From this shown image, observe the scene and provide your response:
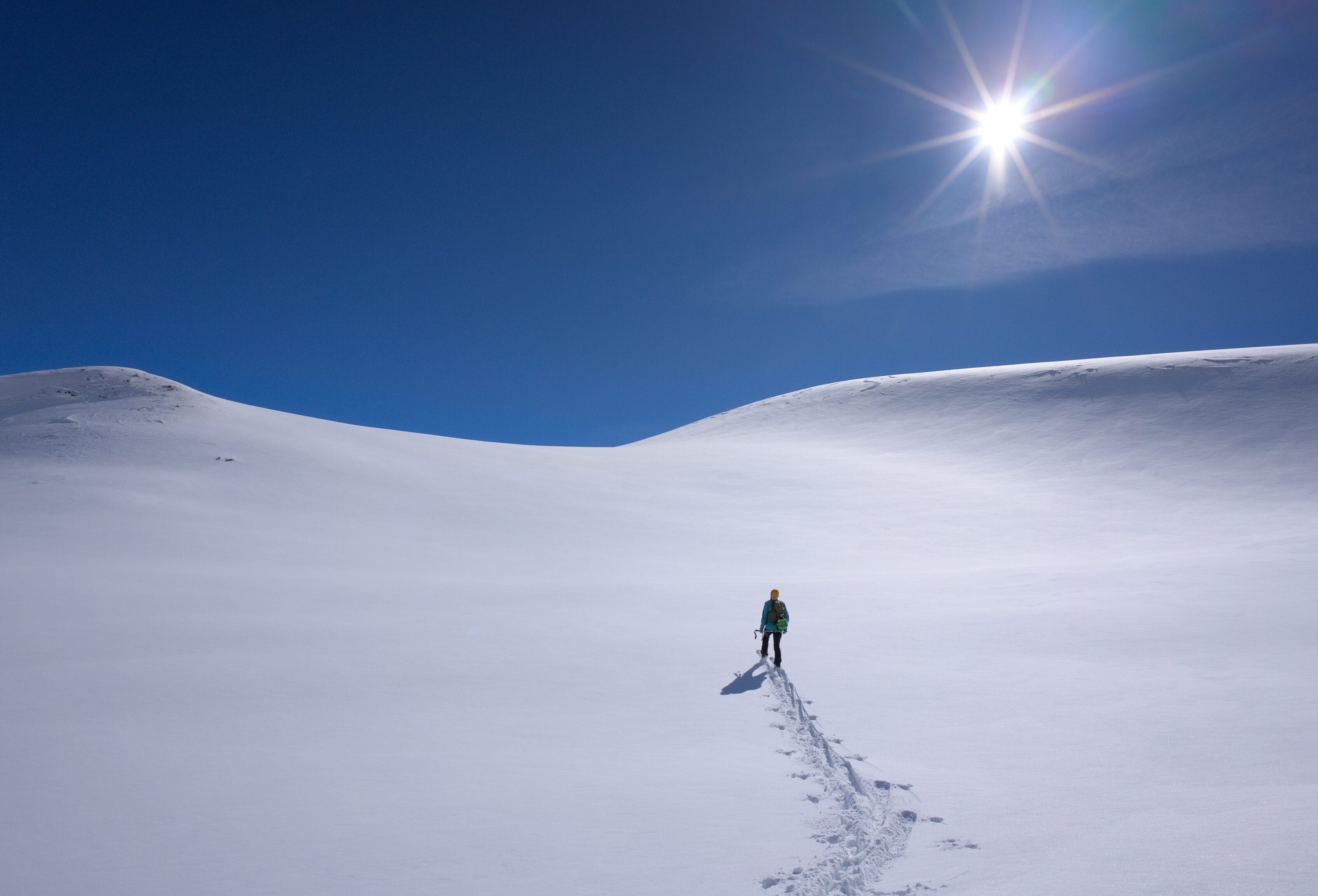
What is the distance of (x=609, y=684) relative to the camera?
Result: 8414 mm

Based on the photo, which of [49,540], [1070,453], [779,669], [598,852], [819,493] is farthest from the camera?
[1070,453]

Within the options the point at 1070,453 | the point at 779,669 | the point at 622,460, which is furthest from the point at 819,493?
the point at 779,669

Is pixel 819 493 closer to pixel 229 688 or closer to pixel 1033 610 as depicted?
pixel 1033 610

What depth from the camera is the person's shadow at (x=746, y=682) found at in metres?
8.28

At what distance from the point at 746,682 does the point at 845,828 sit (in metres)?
3.75

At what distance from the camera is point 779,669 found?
29.5 feet

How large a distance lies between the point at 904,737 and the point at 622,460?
24.7m

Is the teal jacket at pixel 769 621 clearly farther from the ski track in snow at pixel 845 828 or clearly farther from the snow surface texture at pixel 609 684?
the ski track in snow at pixel 845 828

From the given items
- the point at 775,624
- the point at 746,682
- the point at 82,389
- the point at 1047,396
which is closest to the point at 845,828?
the point at 746,682

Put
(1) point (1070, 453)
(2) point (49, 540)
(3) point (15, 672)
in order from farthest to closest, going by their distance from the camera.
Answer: (1) point (1070, 453), (2) point (49, 540), (3) point (15, 672)

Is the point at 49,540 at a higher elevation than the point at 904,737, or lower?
higher

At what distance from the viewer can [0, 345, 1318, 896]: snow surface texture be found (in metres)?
4.41

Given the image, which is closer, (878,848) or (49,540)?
(878,848)

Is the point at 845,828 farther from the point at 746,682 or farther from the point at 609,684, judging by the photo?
the point at 609,684
